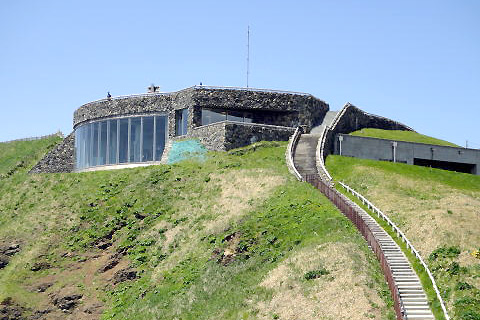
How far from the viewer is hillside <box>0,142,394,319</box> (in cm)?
4216

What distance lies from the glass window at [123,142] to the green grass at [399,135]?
25118 mm

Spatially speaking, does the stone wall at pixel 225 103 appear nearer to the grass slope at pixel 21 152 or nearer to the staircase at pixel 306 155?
the staircase at pixel 306 155

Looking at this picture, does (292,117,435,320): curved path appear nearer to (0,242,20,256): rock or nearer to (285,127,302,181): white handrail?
(285,127,302,181): white handrail

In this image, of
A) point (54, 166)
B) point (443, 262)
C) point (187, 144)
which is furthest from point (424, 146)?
point (54, 166)

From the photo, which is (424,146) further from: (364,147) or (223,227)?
(223,227)

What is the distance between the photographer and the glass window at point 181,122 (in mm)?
78000

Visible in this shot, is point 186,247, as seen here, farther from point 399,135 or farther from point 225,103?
point 399,135

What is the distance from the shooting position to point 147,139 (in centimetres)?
8012

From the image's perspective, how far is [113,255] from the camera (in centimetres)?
5794

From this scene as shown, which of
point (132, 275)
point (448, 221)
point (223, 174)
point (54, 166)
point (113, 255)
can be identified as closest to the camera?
point (448, 221)

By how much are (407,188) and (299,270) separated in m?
20.7

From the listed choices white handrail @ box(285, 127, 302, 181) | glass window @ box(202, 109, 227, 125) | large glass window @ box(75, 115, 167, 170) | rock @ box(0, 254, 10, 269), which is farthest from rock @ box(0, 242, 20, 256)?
glass window @ box(202, 109, 227, 125)

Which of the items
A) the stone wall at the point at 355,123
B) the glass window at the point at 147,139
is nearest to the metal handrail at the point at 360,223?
the stone wall at the point at 355,123

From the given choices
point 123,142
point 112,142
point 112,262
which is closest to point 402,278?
point 112,262
